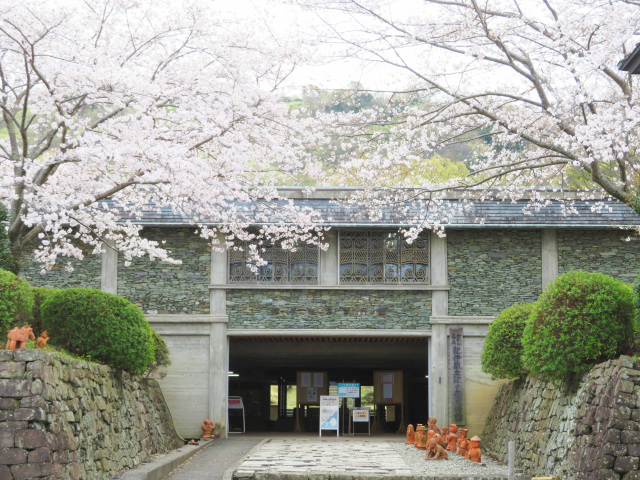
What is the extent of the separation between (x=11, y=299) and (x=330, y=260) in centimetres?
911

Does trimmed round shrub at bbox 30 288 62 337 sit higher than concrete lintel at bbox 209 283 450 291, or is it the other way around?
concrete lintel at bbox 209 283 450 291

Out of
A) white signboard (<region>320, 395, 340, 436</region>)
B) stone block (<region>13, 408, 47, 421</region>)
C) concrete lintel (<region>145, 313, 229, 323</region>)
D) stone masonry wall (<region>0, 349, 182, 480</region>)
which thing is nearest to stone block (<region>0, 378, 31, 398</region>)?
stone masonry wall (<region>0, 349, 182, 480</region>)

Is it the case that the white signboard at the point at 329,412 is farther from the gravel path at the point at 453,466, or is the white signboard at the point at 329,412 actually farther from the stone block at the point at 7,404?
the stone block at the point at 7,404

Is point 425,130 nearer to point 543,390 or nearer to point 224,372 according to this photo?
point 543,390

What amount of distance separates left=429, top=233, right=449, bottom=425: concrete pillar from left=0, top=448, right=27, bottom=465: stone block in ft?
36.7

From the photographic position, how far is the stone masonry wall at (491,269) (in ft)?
60.2

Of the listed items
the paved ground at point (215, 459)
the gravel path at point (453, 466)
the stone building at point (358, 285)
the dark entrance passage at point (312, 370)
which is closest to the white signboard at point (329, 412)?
the dark entrance passage at point (312, 370)

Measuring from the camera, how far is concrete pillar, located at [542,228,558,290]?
1834 centimetres

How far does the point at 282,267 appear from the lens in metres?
18.7

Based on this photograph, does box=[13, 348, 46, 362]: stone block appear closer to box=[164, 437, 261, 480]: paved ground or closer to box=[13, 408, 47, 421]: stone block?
box=[13, 408, 47, 421]: stone block

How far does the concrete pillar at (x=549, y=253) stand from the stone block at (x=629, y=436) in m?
9.00

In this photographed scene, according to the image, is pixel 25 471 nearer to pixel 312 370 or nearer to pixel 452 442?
pixel 452 442

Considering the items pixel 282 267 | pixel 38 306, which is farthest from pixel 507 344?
pixel 38 306

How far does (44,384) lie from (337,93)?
657cm
